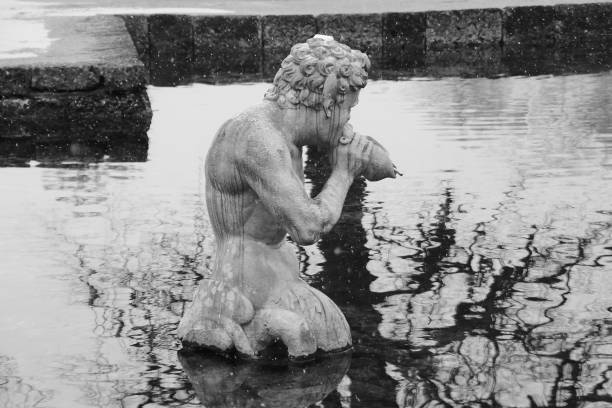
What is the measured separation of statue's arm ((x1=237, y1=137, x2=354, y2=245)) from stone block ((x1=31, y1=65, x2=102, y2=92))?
17.6ft

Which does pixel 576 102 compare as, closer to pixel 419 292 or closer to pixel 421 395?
pixel 419 292

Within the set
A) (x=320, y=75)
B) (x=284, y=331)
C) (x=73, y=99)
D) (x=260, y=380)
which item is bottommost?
(x=260, y=380)

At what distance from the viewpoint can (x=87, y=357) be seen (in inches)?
191

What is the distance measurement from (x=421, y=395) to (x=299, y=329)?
21.5 inches

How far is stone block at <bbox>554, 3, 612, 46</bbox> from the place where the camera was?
618 inches

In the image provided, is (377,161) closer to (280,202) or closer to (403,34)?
(280,202)

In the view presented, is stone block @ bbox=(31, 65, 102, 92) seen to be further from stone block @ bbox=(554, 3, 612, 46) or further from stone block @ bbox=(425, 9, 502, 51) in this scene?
stone block @ bbox=(554, 3, 612, 46)

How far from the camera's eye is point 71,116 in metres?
9.95

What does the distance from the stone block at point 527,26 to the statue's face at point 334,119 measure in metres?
11.0

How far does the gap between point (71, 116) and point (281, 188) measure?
5641 millimetres

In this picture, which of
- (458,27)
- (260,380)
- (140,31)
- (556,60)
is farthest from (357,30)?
(260,380)

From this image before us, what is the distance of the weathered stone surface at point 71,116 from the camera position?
9883 mm

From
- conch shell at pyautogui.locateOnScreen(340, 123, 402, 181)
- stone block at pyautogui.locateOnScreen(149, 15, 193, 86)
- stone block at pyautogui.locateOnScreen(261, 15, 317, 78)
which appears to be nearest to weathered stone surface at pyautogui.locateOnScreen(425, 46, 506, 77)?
stone block at pyautogui.locateOnScreen(261, 15, 317, 78)

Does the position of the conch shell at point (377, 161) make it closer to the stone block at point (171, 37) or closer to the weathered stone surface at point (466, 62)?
the weathered stone surface at point (466, 62)
